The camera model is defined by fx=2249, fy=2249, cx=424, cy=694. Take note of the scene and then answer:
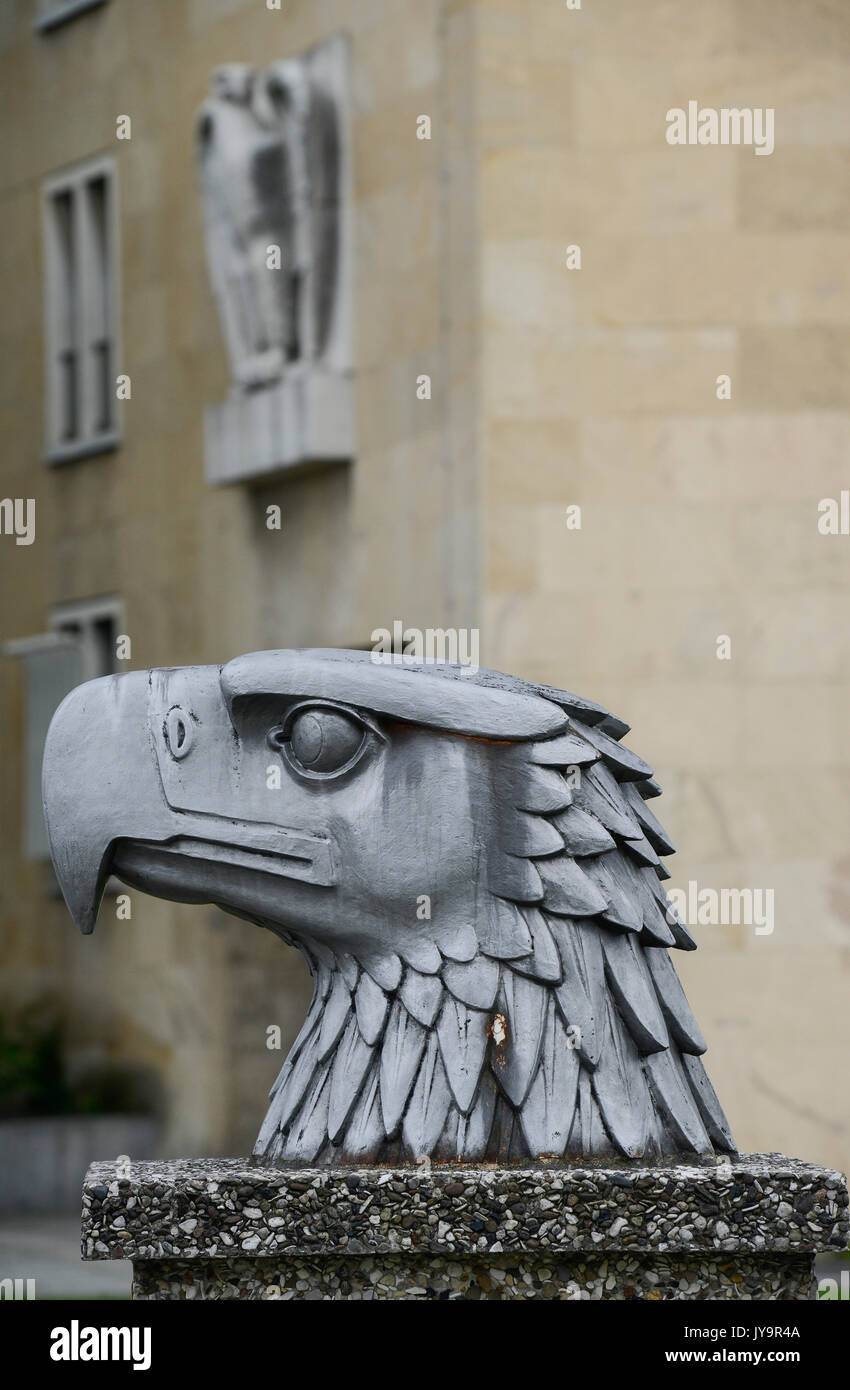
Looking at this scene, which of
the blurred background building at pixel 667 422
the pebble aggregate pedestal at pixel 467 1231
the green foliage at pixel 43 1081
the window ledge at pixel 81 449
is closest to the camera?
the pebble aggregate pedestal at pixel 467 1231

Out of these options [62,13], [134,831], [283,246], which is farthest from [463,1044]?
[62,13]

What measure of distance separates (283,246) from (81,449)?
3.78 m

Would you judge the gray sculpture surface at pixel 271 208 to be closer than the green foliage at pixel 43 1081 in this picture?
Yes

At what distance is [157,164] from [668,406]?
5532mm

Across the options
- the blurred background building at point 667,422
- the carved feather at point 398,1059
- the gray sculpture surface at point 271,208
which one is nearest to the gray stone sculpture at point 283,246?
the gray sculpture surface at point 271,208

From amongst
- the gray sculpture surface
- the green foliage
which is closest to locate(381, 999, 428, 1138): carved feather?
the gray sculpture surface

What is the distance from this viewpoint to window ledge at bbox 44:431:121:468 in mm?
15969

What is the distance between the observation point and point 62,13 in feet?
53.9

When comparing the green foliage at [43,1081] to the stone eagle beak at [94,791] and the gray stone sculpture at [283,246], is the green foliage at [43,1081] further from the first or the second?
the stone eagle beak at [94,791]

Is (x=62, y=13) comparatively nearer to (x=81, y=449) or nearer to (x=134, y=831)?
(x=81, y=449)

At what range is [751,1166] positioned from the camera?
369cm

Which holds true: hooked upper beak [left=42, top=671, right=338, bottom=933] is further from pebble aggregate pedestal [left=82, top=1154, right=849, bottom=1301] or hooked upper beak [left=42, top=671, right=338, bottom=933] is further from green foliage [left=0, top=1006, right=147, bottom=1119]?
green foliage [left=0, top=1006, right=147, bottom=1119]

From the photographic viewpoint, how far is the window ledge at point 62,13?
1618 cm

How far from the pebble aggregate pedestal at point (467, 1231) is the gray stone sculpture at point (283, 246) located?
942 centimetres
